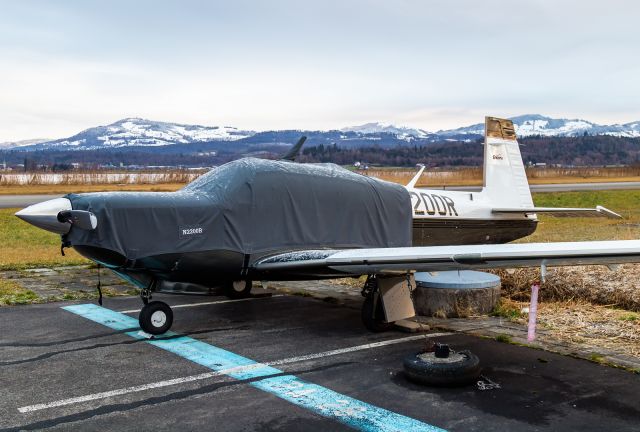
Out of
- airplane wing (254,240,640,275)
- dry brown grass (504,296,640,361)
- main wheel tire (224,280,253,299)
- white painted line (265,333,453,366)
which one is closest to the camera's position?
airplane wing (254,240,640,275)

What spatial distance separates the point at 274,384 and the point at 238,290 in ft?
16.0

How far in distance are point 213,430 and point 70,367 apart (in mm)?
2566

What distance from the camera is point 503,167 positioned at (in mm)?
12344

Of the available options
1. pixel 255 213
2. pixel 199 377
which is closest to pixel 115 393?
pixel 199 377

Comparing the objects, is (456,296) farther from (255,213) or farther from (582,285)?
(255,213)

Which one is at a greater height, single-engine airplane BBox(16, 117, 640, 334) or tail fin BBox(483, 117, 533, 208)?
tail fin BBox(483, 117, 533, 208)

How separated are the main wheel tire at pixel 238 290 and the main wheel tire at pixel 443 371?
16.7 ft

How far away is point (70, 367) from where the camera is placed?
6758mm

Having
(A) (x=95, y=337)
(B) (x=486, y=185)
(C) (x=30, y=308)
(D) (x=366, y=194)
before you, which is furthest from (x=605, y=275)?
(C) (x=30, y=308)

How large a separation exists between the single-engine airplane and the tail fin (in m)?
1.90

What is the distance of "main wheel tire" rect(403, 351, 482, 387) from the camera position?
19.7 ft

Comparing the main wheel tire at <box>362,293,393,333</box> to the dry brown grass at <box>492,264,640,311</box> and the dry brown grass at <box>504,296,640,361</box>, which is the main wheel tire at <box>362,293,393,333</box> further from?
the dry brown grass at <box>492,264,640,311</box>

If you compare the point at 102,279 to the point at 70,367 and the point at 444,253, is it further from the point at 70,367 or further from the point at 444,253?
the point at 444,253

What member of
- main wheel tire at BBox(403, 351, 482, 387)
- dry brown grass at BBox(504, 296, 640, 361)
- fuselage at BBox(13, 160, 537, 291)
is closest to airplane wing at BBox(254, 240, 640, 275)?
fuselage at BBox(13, 160, 537, 291)
